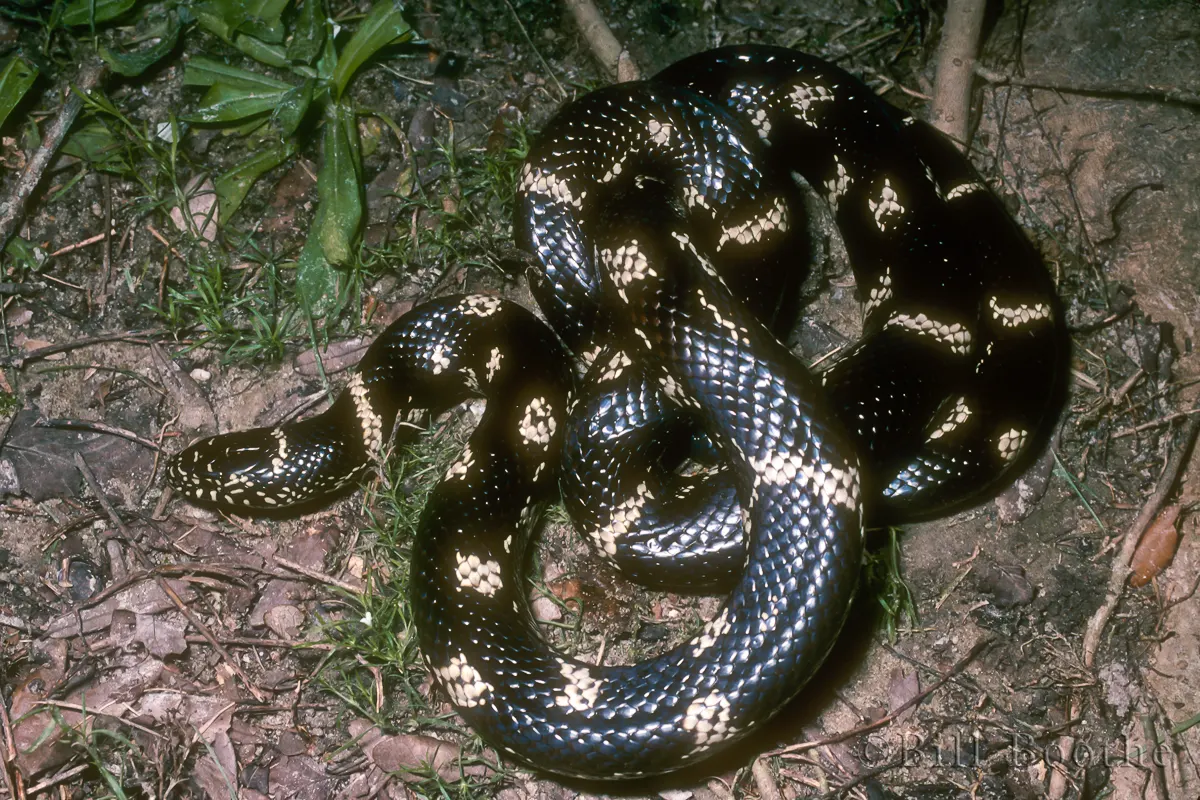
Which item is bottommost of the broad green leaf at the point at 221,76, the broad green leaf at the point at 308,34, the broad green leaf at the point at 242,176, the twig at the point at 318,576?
the twig at the point at 318,576

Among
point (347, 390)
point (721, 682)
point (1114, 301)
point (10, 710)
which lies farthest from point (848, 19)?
point (10, 710)

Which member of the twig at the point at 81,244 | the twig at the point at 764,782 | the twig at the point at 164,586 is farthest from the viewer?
the twig at the point at 81,244

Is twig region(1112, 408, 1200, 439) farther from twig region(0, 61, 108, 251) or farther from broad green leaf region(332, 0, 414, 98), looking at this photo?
twig region(0, 61, 108, 251)

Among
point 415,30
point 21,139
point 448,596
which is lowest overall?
point 448,596

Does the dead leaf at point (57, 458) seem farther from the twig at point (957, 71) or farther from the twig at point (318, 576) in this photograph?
the twig at point (957, 71)

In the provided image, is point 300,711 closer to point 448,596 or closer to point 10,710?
point 448,596

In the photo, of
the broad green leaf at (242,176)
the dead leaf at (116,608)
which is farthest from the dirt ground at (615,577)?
the broad green leaf at (242,176)

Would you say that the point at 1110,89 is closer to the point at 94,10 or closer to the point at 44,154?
the point at 94,10
